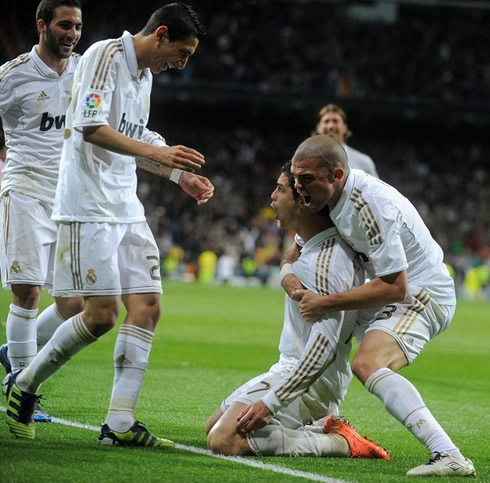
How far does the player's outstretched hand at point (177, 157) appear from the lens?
4883mm

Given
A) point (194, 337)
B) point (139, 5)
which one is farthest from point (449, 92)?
point (194, 337)

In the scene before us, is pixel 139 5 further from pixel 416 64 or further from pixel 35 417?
pixel 35 417

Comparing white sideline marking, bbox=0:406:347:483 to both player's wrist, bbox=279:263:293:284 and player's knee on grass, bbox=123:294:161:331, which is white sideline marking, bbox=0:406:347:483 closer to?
player's knee on grass, bbox=123:294:161:331

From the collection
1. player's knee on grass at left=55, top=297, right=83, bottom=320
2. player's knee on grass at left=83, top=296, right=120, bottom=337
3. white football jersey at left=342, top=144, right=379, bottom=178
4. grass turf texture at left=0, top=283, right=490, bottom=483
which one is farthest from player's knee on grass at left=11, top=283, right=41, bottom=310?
white football jersey at left=342, top=144, right=379, bottom=178

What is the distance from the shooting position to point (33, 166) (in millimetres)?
6387

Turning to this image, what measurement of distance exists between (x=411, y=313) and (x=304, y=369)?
611mm

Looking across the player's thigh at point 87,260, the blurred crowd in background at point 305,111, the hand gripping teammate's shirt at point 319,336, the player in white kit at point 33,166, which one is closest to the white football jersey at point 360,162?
the player in white kit at point 33,166

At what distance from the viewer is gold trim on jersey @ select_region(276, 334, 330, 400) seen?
4992 mm

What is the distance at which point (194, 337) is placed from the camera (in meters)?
13.8

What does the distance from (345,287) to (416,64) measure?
35.0 m

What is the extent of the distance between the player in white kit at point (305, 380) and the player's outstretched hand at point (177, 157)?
0.73 m

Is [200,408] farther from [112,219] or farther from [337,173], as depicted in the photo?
[337,173]

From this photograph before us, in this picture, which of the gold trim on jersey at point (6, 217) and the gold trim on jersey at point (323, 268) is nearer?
the gold trim on jersey at point (323, 268)

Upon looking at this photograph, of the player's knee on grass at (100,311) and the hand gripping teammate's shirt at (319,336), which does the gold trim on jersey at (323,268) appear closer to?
the hand gripping teammate's shirt at (319,336)
